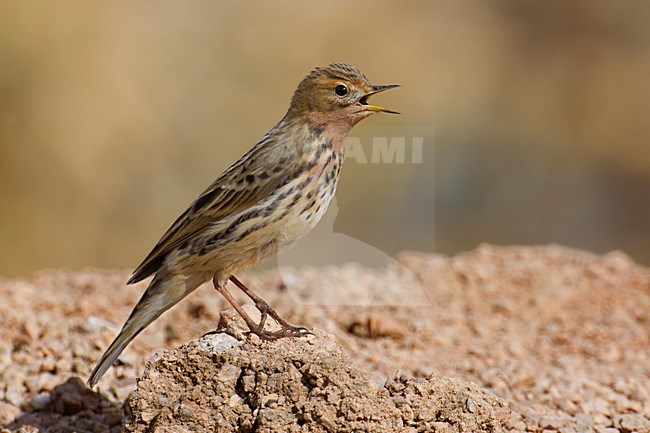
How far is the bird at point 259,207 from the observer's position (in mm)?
5172

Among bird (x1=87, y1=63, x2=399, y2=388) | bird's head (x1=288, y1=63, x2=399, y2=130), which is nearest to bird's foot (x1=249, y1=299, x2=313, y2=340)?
bird (x1=87, y1=63, x2=399, y2=388)

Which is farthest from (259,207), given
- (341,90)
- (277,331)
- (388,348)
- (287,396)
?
(388,348)

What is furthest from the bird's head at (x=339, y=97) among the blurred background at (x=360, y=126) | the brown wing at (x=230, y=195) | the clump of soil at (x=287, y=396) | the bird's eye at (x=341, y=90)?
the blurred background at (x=360, y=126)

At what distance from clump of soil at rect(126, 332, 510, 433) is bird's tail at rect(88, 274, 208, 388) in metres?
0.76

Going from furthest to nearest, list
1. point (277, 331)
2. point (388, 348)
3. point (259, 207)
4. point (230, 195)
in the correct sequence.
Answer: point (388, 348) < point (230, 195) < point (259, 207) < point (277, 331)

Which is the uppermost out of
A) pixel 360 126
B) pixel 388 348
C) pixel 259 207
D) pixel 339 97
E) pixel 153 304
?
pixel 360 126

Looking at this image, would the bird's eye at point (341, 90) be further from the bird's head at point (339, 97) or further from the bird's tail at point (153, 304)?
the bird's tail at point (153, 304)

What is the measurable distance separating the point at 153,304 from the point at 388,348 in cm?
214

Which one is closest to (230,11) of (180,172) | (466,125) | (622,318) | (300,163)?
(180,172)

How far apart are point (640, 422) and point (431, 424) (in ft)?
5.60

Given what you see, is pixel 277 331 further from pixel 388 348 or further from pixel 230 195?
pixel 388 348

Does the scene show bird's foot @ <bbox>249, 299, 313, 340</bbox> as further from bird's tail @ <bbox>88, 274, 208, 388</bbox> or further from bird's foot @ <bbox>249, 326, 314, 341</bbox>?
bird's tail @ <bbox>88, 274, 208, 388</bbox>

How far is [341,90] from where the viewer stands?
5.52 meters

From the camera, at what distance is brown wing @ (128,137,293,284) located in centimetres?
527
